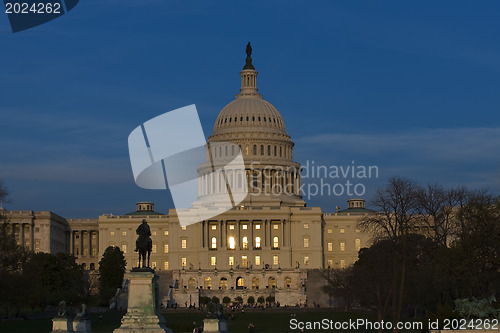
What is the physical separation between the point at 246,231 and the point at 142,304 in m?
122

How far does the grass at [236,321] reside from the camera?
263 ft

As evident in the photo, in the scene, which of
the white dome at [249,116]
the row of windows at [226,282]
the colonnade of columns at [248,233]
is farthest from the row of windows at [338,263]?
the white dome at [249,116]

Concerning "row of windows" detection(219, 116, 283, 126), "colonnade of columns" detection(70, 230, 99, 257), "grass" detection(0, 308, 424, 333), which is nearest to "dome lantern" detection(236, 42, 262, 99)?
"row of windows" detection(219, 116, 283, 126)

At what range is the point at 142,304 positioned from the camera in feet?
168

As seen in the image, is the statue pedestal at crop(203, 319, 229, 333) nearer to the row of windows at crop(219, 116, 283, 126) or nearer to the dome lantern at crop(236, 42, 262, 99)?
the row of windows at crop(219, 116, 283, 126)

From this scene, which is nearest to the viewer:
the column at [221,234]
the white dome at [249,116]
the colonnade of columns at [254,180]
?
the column at [221,234]

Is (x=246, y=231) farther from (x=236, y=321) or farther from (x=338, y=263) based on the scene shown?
(x=236, y=321)

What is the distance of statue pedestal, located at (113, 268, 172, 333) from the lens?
167 feet

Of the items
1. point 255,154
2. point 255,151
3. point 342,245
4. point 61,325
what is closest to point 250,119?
point 255,151

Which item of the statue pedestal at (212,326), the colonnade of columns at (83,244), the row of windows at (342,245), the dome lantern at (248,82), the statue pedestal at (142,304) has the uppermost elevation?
the dome lantern at (248,82)

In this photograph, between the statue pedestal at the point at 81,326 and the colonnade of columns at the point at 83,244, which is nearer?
the statue pedestal at the point at 81,326

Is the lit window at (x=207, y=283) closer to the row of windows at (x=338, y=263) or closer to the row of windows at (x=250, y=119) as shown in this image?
the row of windows at (x=338, y=263)

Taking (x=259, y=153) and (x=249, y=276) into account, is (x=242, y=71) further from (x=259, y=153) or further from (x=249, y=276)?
(x=249, y=276)

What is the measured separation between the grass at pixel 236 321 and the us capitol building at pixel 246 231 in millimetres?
42481
